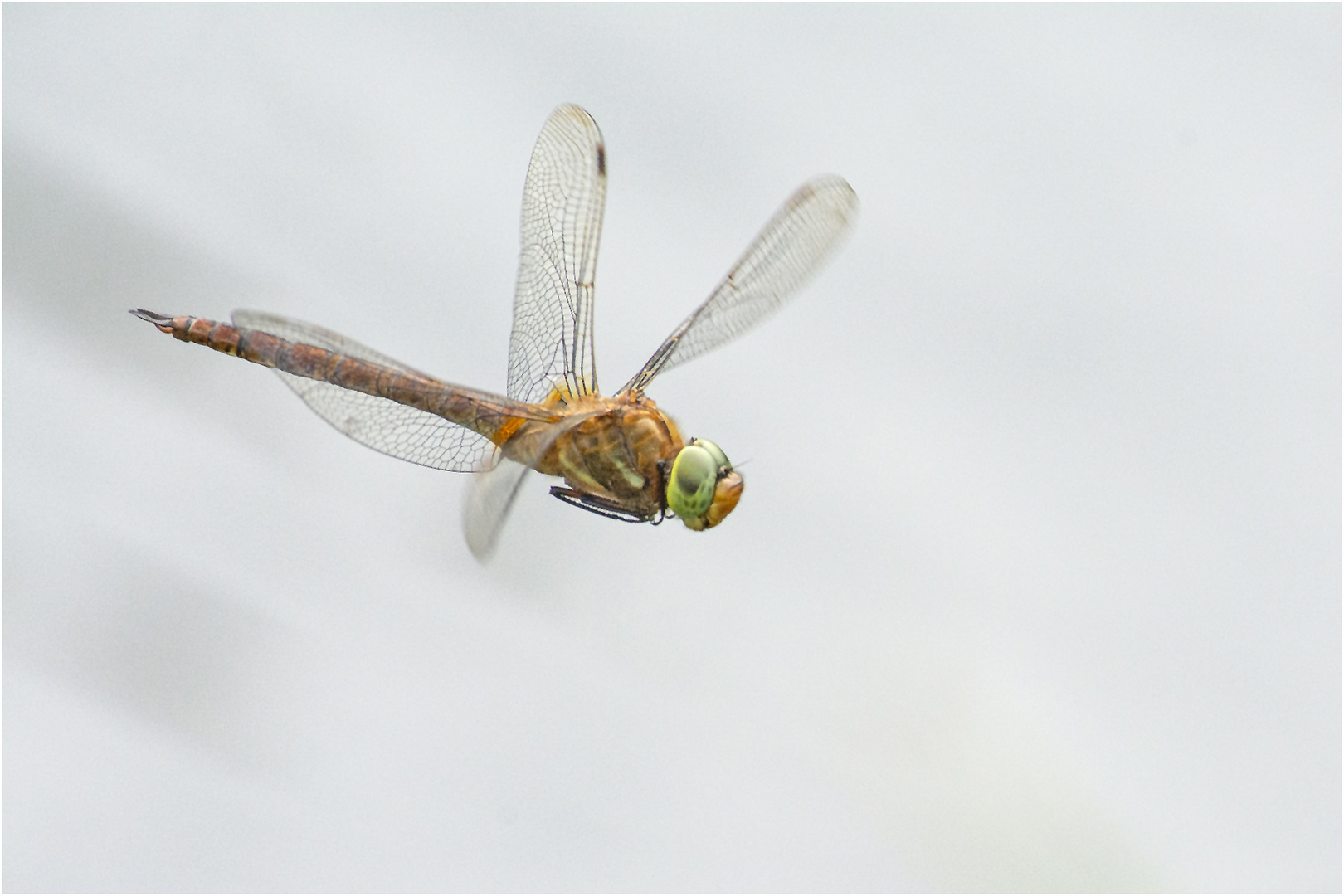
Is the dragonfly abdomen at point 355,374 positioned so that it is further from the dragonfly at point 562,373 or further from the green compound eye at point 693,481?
the green compound eye at point 693,481

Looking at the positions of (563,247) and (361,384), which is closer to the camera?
(361,384)

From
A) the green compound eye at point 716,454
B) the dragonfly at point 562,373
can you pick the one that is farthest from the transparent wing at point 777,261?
the green compound eye at point 716,454

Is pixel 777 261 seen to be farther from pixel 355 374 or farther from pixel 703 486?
pixel 355 374

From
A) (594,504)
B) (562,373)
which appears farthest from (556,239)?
(594,504)

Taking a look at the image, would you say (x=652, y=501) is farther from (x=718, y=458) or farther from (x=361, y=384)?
(x=361, y=384)

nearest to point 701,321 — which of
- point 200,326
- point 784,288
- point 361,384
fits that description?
point 784,288

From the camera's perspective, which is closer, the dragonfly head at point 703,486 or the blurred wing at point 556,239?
the dragonfly head at point 703,486
